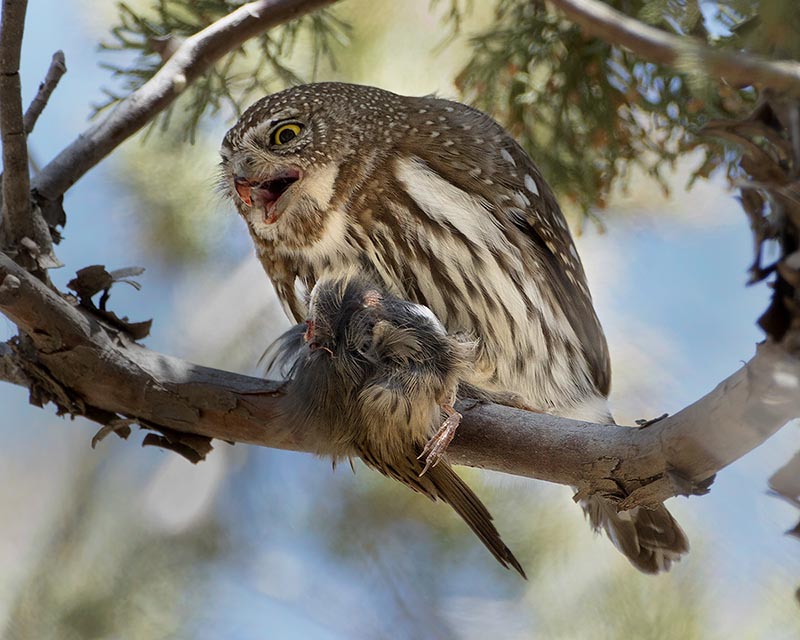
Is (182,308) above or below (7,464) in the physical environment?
above

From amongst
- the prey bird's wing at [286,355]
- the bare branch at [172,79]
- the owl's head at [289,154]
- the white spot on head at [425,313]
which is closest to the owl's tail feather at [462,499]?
the white spot on head at [425,313]

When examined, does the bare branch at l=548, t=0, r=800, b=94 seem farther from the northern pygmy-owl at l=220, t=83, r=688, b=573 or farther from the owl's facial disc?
the owl's facial disc

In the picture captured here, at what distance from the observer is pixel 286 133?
2.52 meters

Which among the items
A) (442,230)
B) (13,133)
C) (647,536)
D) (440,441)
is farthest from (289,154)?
(647,536)

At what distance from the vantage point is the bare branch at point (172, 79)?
2.34 metres

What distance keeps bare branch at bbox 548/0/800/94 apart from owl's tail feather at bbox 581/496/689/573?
121 cm

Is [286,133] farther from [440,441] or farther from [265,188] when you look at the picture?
[440,441]

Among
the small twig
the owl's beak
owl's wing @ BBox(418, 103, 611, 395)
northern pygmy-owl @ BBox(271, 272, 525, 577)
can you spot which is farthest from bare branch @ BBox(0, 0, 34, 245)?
owl's wing @ BBox(418, 103, 611, 395)

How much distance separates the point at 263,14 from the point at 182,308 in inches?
52.4

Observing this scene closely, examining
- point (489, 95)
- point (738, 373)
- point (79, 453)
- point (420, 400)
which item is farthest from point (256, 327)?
point (738, 373)

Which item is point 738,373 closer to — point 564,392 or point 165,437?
point 564,392

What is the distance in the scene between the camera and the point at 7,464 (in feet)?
11.3

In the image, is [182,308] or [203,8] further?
[182,308]

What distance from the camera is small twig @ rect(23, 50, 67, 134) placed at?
2188 mm
